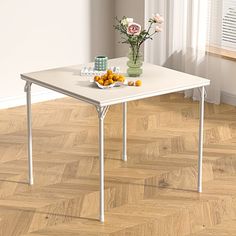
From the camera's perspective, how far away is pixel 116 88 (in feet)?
13.9

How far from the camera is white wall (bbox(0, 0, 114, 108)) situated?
20.1 ft

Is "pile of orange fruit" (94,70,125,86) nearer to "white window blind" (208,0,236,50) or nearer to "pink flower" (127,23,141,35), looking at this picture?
"pink flower" (127,23,141,35)

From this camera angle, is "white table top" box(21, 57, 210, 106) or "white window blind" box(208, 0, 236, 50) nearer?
"white table top" box(21, 57, 210, 106)

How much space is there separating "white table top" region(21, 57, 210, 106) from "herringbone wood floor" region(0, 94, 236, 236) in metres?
0.69

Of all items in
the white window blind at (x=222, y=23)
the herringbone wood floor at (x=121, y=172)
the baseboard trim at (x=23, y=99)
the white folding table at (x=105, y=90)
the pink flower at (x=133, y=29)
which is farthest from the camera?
the baseboard trim at (x=23, y=99)

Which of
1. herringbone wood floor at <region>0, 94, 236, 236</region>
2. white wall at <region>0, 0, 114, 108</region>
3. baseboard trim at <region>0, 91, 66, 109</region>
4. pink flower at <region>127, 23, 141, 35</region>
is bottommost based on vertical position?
herringbone wood floor at <region>0, 94, 236, 236</region>

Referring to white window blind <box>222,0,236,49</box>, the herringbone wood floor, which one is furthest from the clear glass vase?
white window blind <box>222,0,236,49</box>

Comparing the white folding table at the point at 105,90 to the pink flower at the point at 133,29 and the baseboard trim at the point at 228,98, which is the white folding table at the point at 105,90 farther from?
the baseboard trim at the point at 228,98

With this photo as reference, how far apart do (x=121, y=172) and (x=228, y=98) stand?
1811mm

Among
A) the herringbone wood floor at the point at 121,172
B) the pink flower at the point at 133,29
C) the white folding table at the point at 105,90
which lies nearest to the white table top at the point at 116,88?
the white folding table at the point at 105,90

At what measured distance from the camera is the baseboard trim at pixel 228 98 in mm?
6296

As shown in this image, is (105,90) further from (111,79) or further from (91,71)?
(91,71)

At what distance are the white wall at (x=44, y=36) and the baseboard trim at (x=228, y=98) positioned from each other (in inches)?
47.8

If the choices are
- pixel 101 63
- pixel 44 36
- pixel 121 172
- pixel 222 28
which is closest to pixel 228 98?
pixel 222 28
